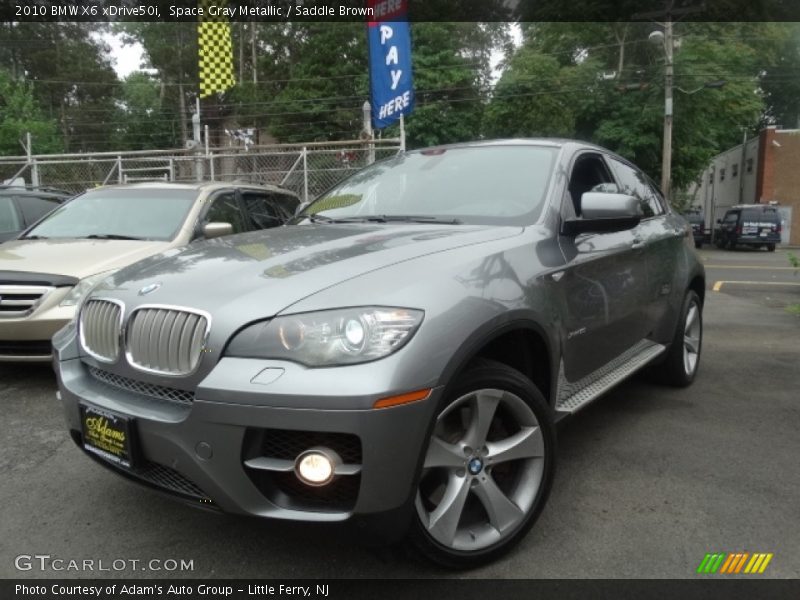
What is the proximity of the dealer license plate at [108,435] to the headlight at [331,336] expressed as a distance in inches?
19.9

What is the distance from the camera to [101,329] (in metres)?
2.43

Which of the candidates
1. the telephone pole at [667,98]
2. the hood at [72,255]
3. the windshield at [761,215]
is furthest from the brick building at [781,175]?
the hood at [72,255]

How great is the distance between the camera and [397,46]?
41.6 ft

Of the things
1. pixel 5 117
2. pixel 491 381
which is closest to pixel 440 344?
pixel 491 381

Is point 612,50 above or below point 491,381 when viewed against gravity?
above

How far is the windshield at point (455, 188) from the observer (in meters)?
3.12

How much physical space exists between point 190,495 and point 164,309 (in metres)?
0.63

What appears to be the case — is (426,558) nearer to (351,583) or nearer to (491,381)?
(351,583)

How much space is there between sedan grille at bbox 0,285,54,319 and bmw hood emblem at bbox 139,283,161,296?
8.27 ft

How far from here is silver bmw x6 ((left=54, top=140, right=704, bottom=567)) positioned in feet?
6.39

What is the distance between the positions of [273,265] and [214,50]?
13.3 m

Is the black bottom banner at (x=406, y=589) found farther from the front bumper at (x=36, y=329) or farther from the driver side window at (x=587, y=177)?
the front bumper at (x=36, y=329)

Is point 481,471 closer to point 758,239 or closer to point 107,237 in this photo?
point 107,237

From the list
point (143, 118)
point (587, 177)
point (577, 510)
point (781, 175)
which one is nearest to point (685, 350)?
point (587, 177)
